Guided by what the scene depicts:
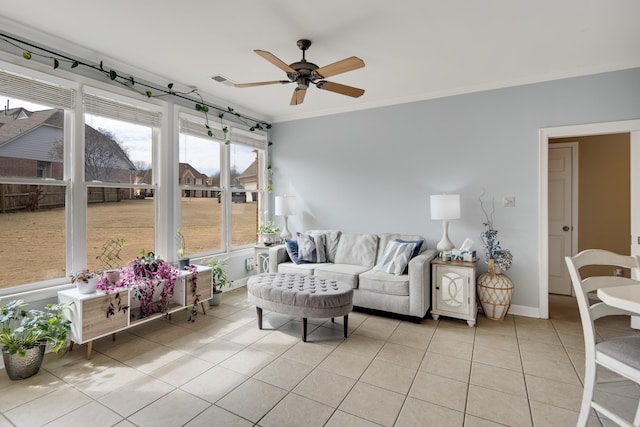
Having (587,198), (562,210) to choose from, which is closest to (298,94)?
(562,210)

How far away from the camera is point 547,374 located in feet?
7.83

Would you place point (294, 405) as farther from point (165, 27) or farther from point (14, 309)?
point (165, 27)

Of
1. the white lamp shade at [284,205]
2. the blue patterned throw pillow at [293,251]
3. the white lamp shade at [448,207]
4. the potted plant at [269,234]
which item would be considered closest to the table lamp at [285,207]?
the white lamp shade at [284,205]

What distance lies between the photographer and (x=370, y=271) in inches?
148

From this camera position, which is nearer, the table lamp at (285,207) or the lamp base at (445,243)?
the lamp base at (445,243)

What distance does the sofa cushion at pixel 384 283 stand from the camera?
11.1 feet

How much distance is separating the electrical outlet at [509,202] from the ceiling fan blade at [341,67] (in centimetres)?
243

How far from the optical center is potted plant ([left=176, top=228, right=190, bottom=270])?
3.61 meters

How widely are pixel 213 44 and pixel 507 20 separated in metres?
2.43

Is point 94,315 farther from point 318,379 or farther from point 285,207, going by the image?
point 285,207

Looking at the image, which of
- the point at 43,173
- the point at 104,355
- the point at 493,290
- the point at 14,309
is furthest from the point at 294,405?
the point at 43,173

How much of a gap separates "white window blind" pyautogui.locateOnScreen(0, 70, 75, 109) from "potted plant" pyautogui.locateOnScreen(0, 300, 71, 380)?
5.47 ft

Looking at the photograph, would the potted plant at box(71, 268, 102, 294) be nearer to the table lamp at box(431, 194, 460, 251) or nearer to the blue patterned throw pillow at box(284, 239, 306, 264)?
the blue patterned throw pillow at box(284, 239, 306, 264)

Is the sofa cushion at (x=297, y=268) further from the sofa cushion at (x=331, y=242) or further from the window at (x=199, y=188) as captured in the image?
the window at (x=199, y=188)
